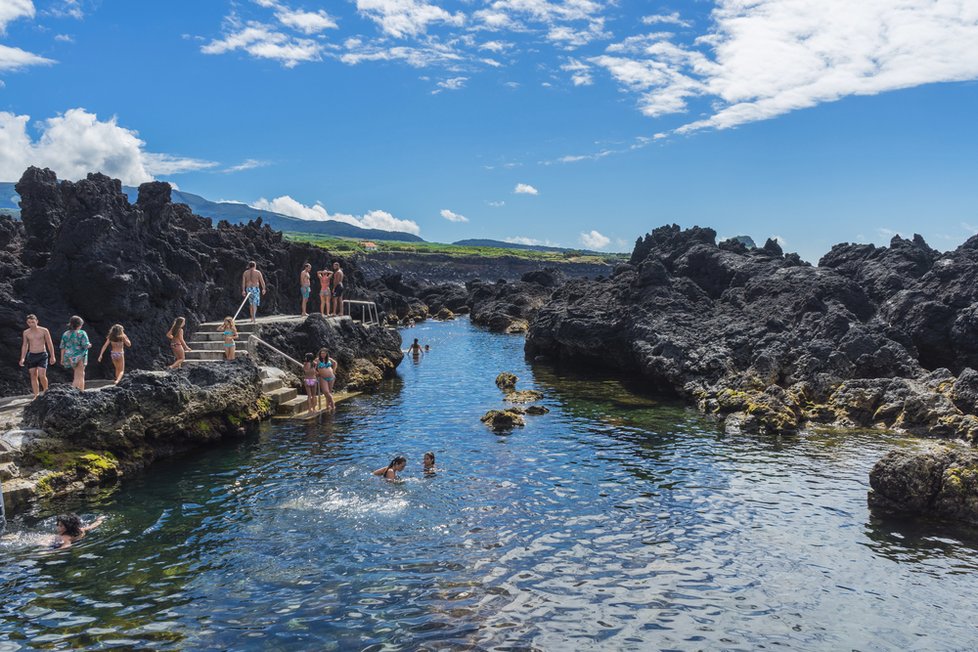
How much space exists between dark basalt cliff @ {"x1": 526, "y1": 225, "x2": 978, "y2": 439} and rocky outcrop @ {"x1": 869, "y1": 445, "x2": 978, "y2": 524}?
747 cm

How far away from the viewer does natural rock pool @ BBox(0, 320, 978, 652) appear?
1089 cm

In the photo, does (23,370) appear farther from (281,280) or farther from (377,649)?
(281,280)

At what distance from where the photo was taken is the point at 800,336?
32.7 m

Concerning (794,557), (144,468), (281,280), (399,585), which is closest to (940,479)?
(794,557)

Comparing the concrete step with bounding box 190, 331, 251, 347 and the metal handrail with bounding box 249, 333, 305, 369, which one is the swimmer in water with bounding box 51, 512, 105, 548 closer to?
the concrete step with bounding box 190, 331, 251, 347

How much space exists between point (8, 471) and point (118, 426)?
3.12 meters

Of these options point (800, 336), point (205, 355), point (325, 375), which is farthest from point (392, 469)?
point (800, 336)

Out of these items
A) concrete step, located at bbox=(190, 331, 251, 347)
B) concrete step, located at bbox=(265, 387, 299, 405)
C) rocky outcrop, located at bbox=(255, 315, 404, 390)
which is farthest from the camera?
rocky outcrop, located at bbox=(255, 315, 404, 390)

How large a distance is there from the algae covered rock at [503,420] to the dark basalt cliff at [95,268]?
44.5 ft

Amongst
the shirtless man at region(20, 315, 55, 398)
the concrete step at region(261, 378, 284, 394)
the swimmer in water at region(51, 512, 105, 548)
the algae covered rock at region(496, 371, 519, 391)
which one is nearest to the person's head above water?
the swimmer in water at region(51, 512, 105, 548)

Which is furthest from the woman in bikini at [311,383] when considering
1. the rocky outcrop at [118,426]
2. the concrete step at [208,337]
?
the rocky outcrop at [118,426]

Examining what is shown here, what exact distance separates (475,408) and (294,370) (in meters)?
9.13

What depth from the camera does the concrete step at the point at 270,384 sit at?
28156 mm

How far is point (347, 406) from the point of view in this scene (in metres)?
31.0
